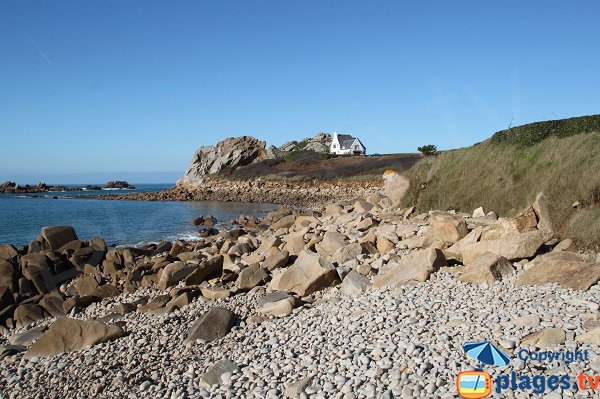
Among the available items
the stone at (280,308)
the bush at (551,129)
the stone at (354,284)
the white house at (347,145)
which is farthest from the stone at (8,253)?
the white house at (347,145)

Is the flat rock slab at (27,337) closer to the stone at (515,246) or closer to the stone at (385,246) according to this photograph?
the stone at (385,246)

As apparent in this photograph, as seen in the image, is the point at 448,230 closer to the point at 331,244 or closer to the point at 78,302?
the point at 331,244

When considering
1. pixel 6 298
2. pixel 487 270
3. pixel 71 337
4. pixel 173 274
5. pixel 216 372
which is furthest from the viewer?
pixel 6 298

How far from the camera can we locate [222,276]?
1080 cm

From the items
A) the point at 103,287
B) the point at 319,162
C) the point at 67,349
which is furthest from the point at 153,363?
the point at 319,162

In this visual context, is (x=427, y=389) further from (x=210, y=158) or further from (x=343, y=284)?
(x=210, y=158)

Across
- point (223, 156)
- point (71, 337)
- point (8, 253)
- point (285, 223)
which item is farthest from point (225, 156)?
point (71, 337)

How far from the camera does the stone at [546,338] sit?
16.3ft

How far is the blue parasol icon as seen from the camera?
187 inches

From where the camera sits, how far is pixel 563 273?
6934 millimetres

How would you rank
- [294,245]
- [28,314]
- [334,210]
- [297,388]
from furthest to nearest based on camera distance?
[334,210] → [294,245] → [28,314] → [297,388]

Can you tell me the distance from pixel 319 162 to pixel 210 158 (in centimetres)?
2128

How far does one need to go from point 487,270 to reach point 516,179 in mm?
6674

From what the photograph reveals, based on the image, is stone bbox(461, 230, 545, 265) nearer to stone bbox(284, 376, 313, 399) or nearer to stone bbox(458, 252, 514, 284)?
stone bbox(458, 252, 514, 284)
